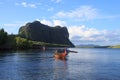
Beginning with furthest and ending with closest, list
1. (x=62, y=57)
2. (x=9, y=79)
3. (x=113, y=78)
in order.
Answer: (x=62, y=57), (x=113, y=78), (x=9, y=79)

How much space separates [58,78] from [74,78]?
11.6 feet

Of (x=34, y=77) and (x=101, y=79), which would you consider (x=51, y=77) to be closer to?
(x=34, y=77)

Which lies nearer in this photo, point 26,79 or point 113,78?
point 26,79

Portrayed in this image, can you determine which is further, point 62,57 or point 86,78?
point 62,57

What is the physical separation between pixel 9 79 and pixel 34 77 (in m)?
6.14

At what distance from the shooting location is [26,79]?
6175 centimetres

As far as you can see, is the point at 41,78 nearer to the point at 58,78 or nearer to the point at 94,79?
the point at 58,78

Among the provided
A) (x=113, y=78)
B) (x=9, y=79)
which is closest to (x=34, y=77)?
(x=9, y=79)

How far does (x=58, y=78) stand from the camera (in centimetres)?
6341

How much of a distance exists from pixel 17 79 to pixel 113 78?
848 inches

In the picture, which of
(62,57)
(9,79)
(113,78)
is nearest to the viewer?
(9,79)

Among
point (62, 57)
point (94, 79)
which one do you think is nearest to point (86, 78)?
point (94, 79)

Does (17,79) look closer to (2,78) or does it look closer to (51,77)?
(2,78)

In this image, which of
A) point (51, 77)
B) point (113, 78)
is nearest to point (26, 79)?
point (51, 77)
